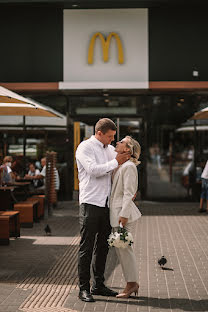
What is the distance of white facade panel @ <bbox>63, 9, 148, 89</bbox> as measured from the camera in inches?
642

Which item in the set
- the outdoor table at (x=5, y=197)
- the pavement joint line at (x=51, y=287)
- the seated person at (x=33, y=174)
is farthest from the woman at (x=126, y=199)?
the seated person at (x=33, y=174)

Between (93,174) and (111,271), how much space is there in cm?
205

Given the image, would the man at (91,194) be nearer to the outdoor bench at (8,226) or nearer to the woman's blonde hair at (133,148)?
the woman's blonde hair at (133,148)

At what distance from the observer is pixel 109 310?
5641 mm

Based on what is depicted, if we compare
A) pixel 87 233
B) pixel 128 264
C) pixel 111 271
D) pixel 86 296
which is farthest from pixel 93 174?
pixel 111 271

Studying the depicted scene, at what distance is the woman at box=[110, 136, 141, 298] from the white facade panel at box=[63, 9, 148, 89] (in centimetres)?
1048

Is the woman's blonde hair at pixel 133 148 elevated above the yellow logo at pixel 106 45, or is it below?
below

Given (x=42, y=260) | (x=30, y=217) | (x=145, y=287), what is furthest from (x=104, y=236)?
(x=30, y=217)

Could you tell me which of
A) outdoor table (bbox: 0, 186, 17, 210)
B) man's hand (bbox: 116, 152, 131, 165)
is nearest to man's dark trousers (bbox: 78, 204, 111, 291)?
man's hand (bbox: 116, 152, 131, 165)

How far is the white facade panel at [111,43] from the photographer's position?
16.3 metres

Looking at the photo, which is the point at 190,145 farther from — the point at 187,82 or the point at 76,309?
the point at 76,309

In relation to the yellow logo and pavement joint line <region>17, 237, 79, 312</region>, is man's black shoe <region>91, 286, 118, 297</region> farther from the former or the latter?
the yellow logo

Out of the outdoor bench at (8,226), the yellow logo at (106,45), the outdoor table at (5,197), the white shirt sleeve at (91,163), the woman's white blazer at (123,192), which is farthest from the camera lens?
the yellow logo at (106,45)

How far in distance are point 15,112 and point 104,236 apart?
619 centimetres
